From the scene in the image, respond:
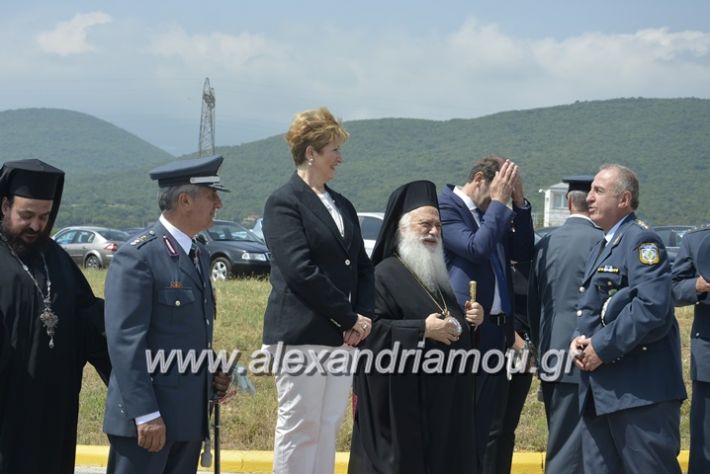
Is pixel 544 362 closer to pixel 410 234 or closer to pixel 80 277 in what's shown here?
pixel 410 234

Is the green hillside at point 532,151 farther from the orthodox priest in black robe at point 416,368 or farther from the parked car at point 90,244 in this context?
the orthodox priest in black robe at point 416,368

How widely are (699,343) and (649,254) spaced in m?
1.10

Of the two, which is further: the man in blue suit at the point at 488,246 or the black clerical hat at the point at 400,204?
the man in blue suit at the point at 488,246

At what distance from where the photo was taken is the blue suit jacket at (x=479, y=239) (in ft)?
19.8

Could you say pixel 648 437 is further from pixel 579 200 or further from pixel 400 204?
pixel 400 204

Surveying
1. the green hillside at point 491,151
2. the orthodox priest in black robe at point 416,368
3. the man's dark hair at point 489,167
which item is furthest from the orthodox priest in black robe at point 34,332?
the green hillside at point 491,151

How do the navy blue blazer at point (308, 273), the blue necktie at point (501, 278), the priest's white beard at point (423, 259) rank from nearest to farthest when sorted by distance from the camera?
the navy blue blazer at point (308, 273)
the priest's white beard at point (423, 259)
the blue necktie at point (501, 278)

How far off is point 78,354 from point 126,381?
59cm

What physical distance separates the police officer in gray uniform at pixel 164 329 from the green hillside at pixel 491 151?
85329mm

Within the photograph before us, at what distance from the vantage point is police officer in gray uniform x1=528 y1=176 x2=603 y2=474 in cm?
591

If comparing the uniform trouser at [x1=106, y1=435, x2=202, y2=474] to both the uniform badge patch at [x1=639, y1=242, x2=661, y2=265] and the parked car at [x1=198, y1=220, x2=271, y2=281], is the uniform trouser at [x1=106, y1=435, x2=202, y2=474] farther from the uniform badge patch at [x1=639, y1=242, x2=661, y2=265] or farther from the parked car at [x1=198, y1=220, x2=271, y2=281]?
the parked car at [x1=198, y1=220, x2=271, y2=281]

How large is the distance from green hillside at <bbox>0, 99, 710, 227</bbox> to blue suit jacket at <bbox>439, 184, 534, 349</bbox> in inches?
3303

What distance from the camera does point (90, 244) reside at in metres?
28.7

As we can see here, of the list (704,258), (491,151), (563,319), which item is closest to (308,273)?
(563,319)
